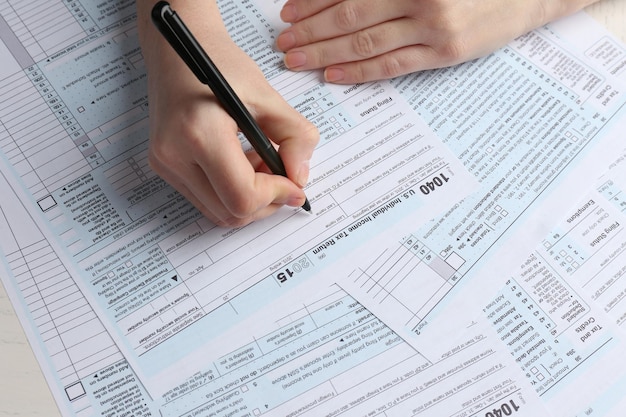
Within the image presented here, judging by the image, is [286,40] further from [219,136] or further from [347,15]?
[219,136]

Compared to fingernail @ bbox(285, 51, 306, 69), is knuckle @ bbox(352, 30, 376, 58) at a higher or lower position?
lower

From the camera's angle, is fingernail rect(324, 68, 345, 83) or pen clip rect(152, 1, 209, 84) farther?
fingernail rect(324, 68, 345, 83)

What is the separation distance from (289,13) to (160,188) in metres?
0.24

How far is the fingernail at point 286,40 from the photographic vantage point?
718mm

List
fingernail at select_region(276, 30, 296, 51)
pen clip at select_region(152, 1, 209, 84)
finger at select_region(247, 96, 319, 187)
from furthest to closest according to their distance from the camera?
1. fingernail at select_region(276, 30, 296, 51)
2. finger at select_region(247, 96, 319, 187)
3. pen clip at select_region(152, 1, 209, 84)

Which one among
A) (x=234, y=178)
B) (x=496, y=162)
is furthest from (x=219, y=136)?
(x=496, y=162)

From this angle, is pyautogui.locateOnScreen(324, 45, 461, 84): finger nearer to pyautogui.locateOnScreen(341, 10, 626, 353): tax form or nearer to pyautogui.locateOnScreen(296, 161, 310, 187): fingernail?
pyautogui.locateOnScreen(341, 10, 626, 353): tax form

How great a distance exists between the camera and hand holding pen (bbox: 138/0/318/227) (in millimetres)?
579

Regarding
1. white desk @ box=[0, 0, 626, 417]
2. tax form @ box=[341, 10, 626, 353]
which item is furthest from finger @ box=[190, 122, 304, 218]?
white desk @ box=[0, 0, 626, 417]

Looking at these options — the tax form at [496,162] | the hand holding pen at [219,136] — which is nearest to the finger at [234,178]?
the hand holding pen at [219,136]

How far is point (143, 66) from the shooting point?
0.73 m

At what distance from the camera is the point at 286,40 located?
28.3 inches

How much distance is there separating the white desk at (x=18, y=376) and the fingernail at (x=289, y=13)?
1.32 feet

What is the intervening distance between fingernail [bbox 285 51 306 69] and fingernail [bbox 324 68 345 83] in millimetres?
28
